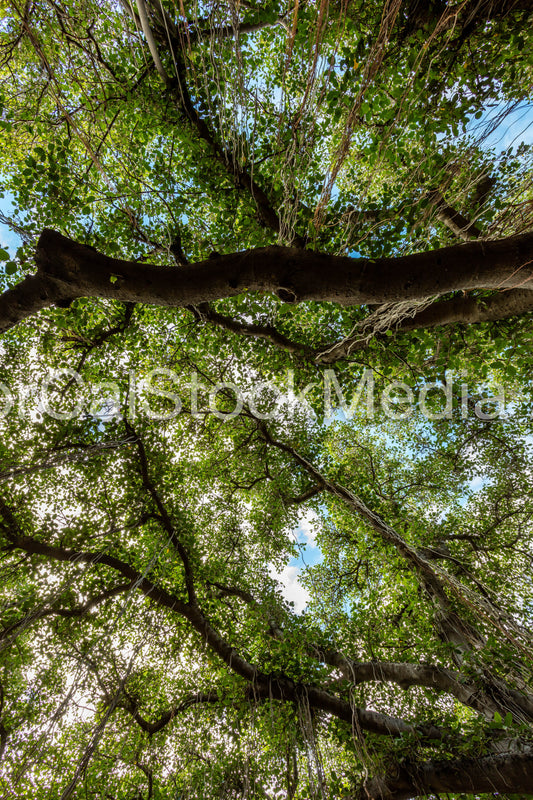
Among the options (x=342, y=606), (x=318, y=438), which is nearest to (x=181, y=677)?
(x=342, y=606)

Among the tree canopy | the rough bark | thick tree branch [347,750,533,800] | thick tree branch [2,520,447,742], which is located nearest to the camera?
the rough bark

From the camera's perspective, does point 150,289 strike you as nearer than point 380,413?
Yes

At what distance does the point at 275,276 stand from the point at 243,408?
4.34m

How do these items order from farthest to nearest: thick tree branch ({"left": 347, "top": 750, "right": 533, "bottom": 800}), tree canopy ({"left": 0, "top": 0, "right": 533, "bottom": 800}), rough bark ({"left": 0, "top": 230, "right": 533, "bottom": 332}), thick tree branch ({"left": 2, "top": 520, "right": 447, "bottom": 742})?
thick tree branch ({"left": 2, "top": 520, "right": 447, "bottom": 742})
tree canopy ({"left": 0, "top": 0, "right": 533, "bottom": 800})
thick tree branch ({"left": 347, "top": 750, "right": 533, "bottom": 800})
rough bark ({"left": 0, "top": 230, "right": 533, "bottom": 332})

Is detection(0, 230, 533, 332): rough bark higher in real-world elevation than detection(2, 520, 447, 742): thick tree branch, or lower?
higher

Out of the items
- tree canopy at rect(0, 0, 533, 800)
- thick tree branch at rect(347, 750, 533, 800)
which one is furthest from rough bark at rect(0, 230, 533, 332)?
thick tree branch at rect(347, 750, 533, 800)

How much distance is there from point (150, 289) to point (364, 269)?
1.67 m

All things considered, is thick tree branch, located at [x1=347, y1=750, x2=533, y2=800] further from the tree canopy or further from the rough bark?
the rough bark

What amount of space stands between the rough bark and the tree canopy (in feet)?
0.09

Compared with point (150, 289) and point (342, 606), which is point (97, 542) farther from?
point (342, 606)

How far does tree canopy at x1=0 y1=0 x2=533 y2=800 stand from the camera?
345 centimetres

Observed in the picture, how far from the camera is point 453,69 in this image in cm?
391

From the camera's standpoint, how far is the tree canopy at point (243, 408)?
345 cm

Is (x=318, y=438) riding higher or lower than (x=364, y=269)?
lower
